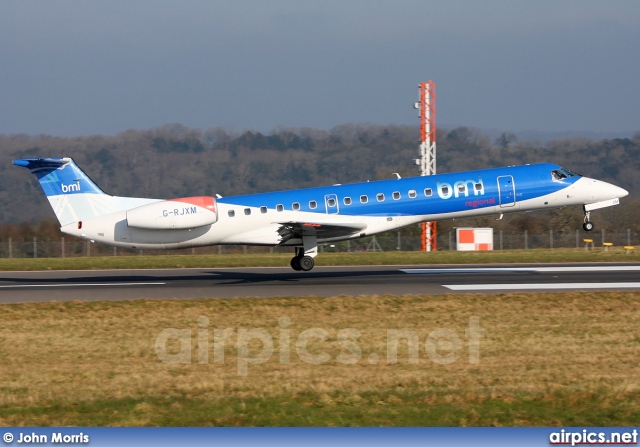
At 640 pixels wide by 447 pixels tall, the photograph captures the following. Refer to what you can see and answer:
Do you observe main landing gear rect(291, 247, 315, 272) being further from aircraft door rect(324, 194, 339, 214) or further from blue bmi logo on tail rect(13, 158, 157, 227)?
blue bmi logo on tail rect(13, 158, 157, 227)

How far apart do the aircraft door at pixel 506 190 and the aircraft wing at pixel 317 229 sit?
14.9 ft

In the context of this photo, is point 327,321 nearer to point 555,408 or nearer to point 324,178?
point 555,408

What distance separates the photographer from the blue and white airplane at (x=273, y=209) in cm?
2511

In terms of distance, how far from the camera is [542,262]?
31.9 metres

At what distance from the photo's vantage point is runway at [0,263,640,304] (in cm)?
2133

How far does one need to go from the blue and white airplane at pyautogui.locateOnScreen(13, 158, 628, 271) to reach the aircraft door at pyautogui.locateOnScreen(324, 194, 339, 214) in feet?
0.10

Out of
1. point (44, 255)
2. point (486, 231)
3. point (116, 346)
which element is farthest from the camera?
point (44, 255)

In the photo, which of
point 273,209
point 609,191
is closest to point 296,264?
point 273,209

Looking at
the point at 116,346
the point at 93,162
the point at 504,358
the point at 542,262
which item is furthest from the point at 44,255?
the point at 93,162

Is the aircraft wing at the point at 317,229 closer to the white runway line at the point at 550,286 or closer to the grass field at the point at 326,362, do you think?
the white runway line at the point at 550,286

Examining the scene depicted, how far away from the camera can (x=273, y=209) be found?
25516mm

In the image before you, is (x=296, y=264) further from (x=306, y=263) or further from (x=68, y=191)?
(x=68, y=191)

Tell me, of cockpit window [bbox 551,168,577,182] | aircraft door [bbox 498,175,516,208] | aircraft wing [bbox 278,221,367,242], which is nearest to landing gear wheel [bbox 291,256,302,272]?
aircraft wing [bbox 278,221,367,242]

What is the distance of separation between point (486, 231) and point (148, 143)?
69.4 m
